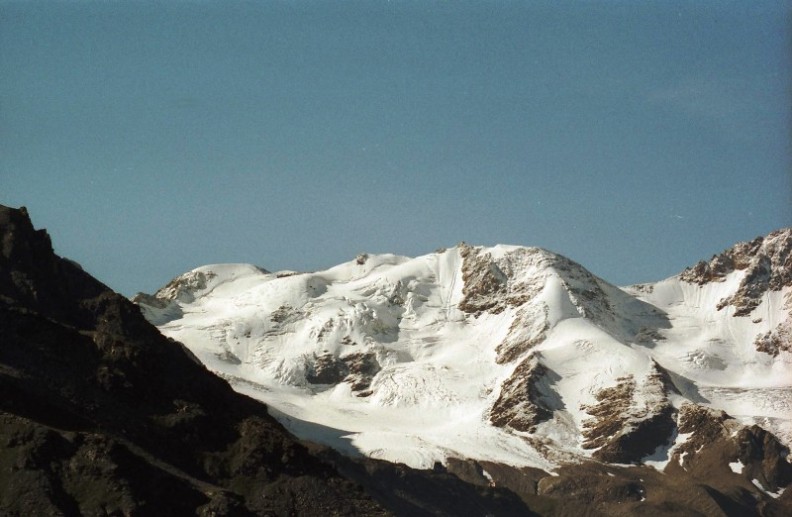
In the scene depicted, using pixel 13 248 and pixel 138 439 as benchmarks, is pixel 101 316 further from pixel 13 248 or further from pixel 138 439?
pixel 138 439

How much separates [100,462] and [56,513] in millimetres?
8108

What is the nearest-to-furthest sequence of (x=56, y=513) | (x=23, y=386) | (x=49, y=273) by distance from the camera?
(x=56, y=513), (x=23, y=386), (x=49, y=273)

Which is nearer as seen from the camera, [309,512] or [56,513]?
[56,513]

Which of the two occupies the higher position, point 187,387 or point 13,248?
point 13,248

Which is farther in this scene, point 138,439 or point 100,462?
point 138,439

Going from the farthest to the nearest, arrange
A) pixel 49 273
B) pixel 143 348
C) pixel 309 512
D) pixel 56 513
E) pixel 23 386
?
pixel 49 273 < pixel 143 348 < pixel 309 512 < pixel 23 386 < pixel 56 513

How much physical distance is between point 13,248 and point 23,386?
35.5m

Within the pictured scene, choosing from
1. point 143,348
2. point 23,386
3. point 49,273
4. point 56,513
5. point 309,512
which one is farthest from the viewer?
point 49,273

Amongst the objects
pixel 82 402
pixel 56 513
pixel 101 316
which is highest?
pixel 101 316

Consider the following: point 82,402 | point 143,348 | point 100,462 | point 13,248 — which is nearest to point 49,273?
point 13,248

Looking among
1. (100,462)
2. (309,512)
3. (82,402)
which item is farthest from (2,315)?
(309,512)

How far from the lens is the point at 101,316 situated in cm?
16112

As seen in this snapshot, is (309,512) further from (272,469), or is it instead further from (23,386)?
(23,386)

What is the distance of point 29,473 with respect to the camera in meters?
118
